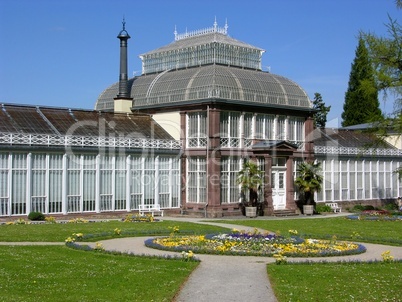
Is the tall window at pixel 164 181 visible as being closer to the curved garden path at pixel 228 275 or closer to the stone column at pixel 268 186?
the stone column at pixel 268 186

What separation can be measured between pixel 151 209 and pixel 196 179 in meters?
3.95

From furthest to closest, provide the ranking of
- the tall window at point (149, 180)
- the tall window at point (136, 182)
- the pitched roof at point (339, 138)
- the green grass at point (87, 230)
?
the pitched roof at point (339, 138) < the tall window at point (149, 180) < the tall window at point (136, 182) < the green grass at point (87, 230)

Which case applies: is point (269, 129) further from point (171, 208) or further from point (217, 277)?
point (217, 277)

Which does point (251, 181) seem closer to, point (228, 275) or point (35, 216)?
point (35, 216)

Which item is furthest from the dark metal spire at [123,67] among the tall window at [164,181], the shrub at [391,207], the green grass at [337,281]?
the green grass at [337,281]

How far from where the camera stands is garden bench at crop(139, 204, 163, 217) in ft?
135

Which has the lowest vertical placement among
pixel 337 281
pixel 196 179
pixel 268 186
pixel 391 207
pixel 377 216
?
pixel 337 281

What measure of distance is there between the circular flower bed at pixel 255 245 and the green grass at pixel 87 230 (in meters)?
Result: 2.90

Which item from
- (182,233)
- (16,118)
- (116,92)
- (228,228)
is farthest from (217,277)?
(116,92)

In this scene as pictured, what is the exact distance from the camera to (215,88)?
138 feet

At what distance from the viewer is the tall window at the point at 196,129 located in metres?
42.8

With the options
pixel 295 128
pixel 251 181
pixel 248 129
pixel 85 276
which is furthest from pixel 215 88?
pixel 85 276

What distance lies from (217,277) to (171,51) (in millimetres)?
33738

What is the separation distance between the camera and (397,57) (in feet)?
125
